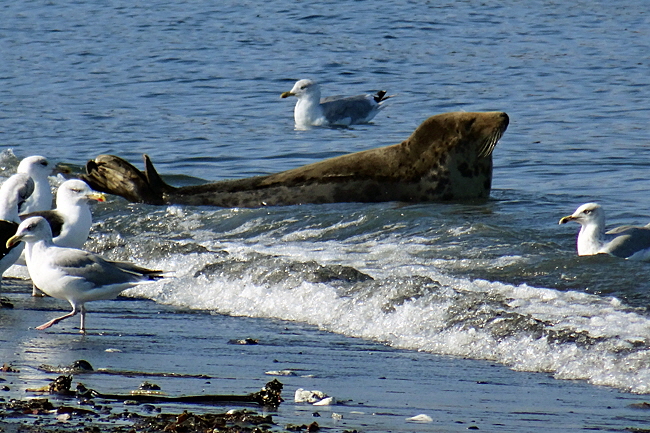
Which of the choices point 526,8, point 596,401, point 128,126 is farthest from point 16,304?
point 526,8

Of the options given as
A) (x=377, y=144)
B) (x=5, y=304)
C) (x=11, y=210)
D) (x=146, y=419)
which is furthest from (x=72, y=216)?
(x=377, y=144)

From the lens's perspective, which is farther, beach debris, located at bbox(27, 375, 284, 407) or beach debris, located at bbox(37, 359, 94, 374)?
beach debris, located at bbox(37, 359, 94, 374)

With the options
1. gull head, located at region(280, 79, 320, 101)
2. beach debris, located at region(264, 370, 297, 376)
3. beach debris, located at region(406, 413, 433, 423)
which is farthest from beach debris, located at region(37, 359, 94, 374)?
gull head, located at region(280, 79, 320, 101)

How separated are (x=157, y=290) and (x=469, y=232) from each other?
2.75 m

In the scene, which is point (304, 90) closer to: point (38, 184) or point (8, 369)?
point (38, 184)

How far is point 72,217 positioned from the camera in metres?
8.41

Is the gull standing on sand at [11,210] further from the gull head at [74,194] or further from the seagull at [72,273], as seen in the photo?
the seagull at [72,273]

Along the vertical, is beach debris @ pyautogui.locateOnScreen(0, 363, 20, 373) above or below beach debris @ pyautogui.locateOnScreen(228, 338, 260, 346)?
above

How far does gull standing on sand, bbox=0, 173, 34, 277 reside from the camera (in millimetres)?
7512

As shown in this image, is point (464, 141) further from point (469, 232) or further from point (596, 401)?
point (596, 401)

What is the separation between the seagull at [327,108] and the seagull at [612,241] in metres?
9.54

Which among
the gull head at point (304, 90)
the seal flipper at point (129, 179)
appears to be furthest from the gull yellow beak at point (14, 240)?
the gull head at point (304, 90)

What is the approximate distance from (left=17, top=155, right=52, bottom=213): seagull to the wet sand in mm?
2899

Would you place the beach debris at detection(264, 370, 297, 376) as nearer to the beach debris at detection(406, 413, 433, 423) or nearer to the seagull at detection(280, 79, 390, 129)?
the beach debris at detection(406, 413, 433, 423)
